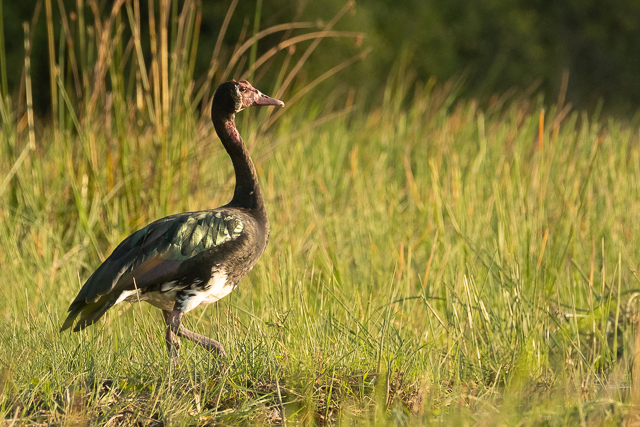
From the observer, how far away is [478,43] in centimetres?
1877

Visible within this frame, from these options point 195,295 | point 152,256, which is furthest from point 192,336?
point 152,256

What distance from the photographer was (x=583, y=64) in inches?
809

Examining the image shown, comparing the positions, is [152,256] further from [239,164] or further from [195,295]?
[239,164]

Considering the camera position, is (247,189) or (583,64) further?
(583,64)

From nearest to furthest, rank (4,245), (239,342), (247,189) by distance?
(239,342) < (247,189) < (4,245)

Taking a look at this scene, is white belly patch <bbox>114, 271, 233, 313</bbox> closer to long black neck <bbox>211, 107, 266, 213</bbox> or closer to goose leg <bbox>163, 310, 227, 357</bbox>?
goose leg <bbox>163, 310, 227, 357</bbox>

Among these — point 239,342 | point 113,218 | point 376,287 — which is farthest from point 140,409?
point 113,218

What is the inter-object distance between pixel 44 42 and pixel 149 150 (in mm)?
10925

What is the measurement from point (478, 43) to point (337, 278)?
53.5ft

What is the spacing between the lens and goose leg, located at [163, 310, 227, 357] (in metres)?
2.69

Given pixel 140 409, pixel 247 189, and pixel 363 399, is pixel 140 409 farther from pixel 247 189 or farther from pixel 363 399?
pixel 247 189

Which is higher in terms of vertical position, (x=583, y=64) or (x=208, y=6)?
(x=208, y=6)

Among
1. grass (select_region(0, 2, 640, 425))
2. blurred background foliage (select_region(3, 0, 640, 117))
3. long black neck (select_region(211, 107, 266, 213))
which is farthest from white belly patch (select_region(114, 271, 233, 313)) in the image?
blurred background foliage (select_region(3, 0, 640, 117))

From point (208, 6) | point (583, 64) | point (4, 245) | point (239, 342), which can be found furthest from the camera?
point (583, 64)
